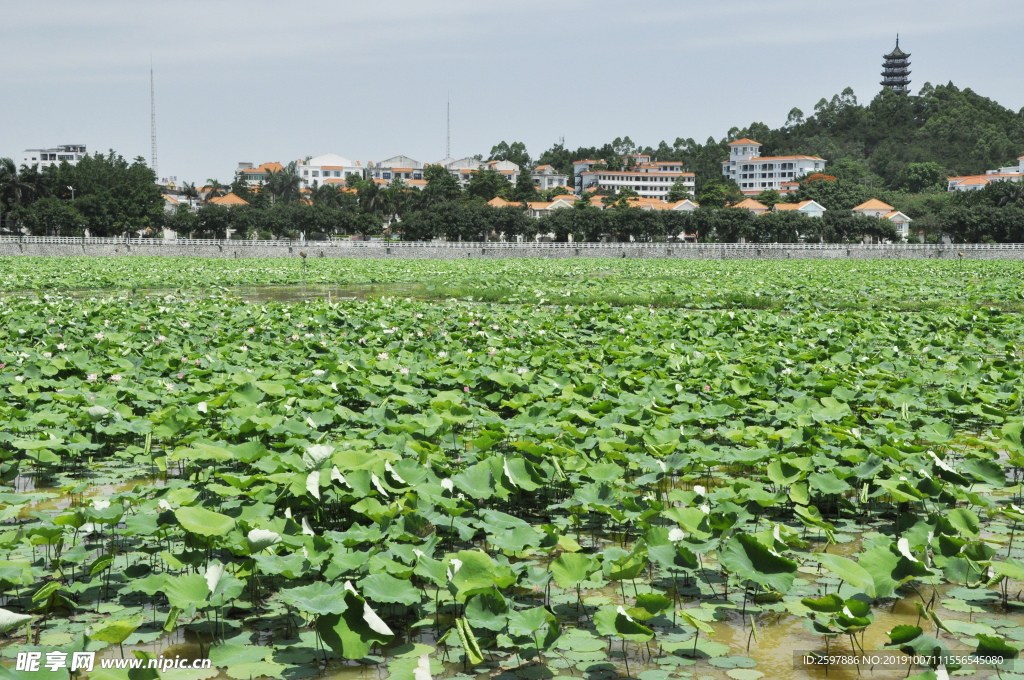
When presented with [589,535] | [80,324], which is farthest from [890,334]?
[80,324]

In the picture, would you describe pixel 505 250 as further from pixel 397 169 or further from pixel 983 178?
pixel 397 169

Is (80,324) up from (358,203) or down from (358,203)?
down

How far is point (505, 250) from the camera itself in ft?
143

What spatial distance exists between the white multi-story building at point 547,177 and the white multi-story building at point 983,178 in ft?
172

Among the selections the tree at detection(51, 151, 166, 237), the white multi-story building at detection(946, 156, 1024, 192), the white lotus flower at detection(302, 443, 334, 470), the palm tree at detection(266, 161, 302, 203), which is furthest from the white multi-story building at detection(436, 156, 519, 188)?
the white lotus flower at detection(302, 443, 334, 470)

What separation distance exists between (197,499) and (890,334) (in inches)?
283

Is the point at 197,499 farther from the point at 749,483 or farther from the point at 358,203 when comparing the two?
the point at 358,203

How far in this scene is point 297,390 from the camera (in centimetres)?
518

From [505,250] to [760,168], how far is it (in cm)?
7839

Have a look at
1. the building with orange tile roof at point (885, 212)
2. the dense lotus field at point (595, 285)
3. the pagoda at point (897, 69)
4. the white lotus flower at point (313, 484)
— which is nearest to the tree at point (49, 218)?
the dense lotus field at point (595, 285)

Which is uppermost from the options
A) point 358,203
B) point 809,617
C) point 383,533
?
point 358,203

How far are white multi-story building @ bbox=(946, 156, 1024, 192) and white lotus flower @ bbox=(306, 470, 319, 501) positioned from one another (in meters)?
96.0

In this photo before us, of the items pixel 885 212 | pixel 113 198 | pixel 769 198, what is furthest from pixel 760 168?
pixel 113 198

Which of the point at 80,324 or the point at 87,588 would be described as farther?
the point at 80,324
